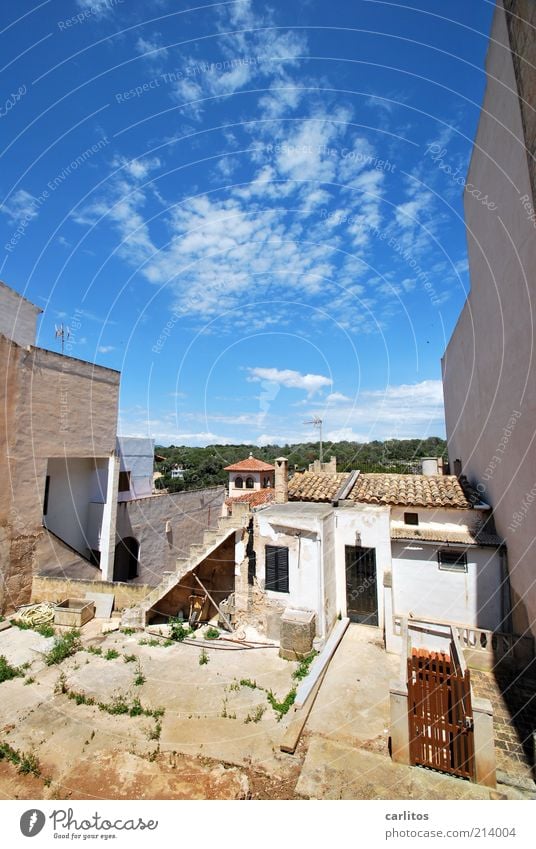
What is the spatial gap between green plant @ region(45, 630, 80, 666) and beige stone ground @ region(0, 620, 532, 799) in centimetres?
20

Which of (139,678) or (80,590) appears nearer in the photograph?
(139,678)

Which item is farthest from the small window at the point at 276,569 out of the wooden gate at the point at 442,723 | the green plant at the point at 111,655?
the wooden gate at the point at 442,723

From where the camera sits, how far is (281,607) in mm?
11281

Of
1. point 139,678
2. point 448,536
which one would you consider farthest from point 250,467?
point 139,678

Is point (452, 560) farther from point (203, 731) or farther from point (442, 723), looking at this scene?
point (203, 731)

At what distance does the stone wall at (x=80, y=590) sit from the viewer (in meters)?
13.9

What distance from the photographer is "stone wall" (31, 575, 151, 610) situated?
13.9m

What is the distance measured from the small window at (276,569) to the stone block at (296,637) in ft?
3.75

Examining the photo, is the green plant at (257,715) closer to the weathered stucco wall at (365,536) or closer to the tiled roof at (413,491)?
the weathered stucco wall at (365,536)

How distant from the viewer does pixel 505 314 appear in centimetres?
835

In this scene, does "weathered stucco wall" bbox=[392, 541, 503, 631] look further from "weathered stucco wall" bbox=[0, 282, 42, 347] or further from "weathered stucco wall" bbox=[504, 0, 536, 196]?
"weathered stucco wall" bbox=[0, 282, 42, 347]

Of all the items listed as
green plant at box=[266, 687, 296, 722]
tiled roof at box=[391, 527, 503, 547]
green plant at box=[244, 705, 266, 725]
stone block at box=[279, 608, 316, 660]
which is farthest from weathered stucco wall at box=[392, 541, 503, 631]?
green plant at box=[244, 705, 266, 725]

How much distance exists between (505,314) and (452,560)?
6.53m
